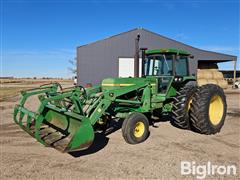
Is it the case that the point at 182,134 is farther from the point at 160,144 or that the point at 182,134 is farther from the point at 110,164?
the point at 110,164

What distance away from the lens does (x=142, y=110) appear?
21.5ft

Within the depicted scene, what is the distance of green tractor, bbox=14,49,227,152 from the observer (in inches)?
204

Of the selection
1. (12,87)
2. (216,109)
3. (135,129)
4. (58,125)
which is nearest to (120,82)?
(135,129)

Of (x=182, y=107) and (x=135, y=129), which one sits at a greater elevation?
(x=182, y=107)

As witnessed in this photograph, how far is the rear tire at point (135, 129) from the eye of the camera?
18.6 feet

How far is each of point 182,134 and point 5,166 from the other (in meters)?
4.33

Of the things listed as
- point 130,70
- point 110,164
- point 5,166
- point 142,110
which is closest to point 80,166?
point 110,164

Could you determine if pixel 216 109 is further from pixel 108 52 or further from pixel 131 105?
pixel 108 52

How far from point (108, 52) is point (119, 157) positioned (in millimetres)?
17531

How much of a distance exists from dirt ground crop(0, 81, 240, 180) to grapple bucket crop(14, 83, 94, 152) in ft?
1.01

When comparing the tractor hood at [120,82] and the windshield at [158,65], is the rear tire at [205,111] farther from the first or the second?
the tractor hood at [120,82]

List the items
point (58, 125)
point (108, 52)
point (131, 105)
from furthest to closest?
point (108, 52)
point (131, 105)
point (58, 125)

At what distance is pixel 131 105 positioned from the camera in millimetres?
6469

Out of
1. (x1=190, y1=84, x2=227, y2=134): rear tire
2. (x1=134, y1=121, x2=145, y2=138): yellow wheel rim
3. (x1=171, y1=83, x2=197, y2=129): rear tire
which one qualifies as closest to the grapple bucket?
(x1=134, y1=121, x2=145, y2=138): yellow wheel rim
